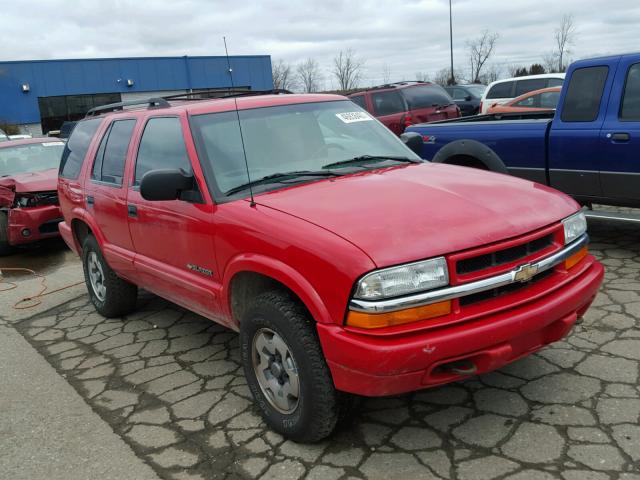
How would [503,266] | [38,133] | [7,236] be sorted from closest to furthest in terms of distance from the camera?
[503,266] < [7,236] < [38,133]

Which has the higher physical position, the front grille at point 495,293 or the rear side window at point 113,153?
the rear side window at point 113,153

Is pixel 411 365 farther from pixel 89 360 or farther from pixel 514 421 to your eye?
pixel 89 360

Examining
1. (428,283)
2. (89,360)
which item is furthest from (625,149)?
(89,360)

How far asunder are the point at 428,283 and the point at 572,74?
4299mm

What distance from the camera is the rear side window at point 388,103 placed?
12586mm

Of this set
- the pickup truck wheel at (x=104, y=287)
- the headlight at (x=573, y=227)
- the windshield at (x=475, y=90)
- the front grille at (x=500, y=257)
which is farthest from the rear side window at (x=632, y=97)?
the windshield at (x=475, y=90)

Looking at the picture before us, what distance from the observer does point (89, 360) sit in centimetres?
452

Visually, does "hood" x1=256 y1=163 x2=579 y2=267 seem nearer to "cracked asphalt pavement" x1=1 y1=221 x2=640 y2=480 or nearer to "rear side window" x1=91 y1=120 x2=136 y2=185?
"cracked asphalt pavement" x1=1 y1=221 x2=640 y2=480

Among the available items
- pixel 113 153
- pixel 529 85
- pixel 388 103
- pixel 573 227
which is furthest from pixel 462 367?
pixel 529 85

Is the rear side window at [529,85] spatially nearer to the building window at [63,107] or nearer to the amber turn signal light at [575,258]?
the amber turn signal light at [575,258]

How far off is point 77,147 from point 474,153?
396 cm

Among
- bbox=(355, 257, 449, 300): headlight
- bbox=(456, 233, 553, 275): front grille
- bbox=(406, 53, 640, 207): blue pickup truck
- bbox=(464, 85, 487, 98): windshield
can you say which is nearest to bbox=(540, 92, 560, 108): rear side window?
bbox=(406, 53, 640, 207): blue pickup truck

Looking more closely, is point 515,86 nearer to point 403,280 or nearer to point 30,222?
point 30,222

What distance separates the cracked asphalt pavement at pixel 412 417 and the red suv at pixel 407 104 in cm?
821
